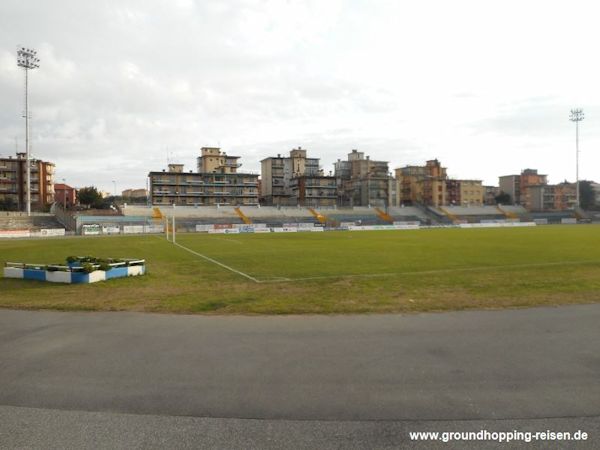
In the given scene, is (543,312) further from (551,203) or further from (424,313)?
(551,203)

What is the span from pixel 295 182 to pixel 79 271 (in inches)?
4010

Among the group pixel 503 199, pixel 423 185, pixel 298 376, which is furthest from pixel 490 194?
pixel 298 376

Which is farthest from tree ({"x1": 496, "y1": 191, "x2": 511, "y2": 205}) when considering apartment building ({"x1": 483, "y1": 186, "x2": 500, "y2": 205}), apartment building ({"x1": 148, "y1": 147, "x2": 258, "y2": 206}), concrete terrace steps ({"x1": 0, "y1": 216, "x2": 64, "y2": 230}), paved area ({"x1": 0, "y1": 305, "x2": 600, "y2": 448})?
paved area ({"x1": 0, "y1": 305, "x2": 600, "y2": 448})

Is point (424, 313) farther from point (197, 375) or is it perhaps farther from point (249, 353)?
point (197, 375)

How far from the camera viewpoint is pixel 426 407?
5.31m

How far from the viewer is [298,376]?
6328 millimetres

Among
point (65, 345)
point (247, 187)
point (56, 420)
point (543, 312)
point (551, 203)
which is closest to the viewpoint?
point (56, 420)

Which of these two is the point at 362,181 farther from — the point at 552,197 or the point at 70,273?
the point at 70,273

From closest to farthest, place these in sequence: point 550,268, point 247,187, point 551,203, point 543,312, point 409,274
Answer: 1. point 543,312
2. point 409,274
3. point 550,268
4. point 247,187
5. point 551,203

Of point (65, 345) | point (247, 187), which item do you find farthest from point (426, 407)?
point (247, 187)

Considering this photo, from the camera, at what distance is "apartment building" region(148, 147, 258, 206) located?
99.2 meters

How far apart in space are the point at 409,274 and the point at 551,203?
132684 millimetres

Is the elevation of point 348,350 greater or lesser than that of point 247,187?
lesser

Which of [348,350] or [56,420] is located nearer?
[56,420]
